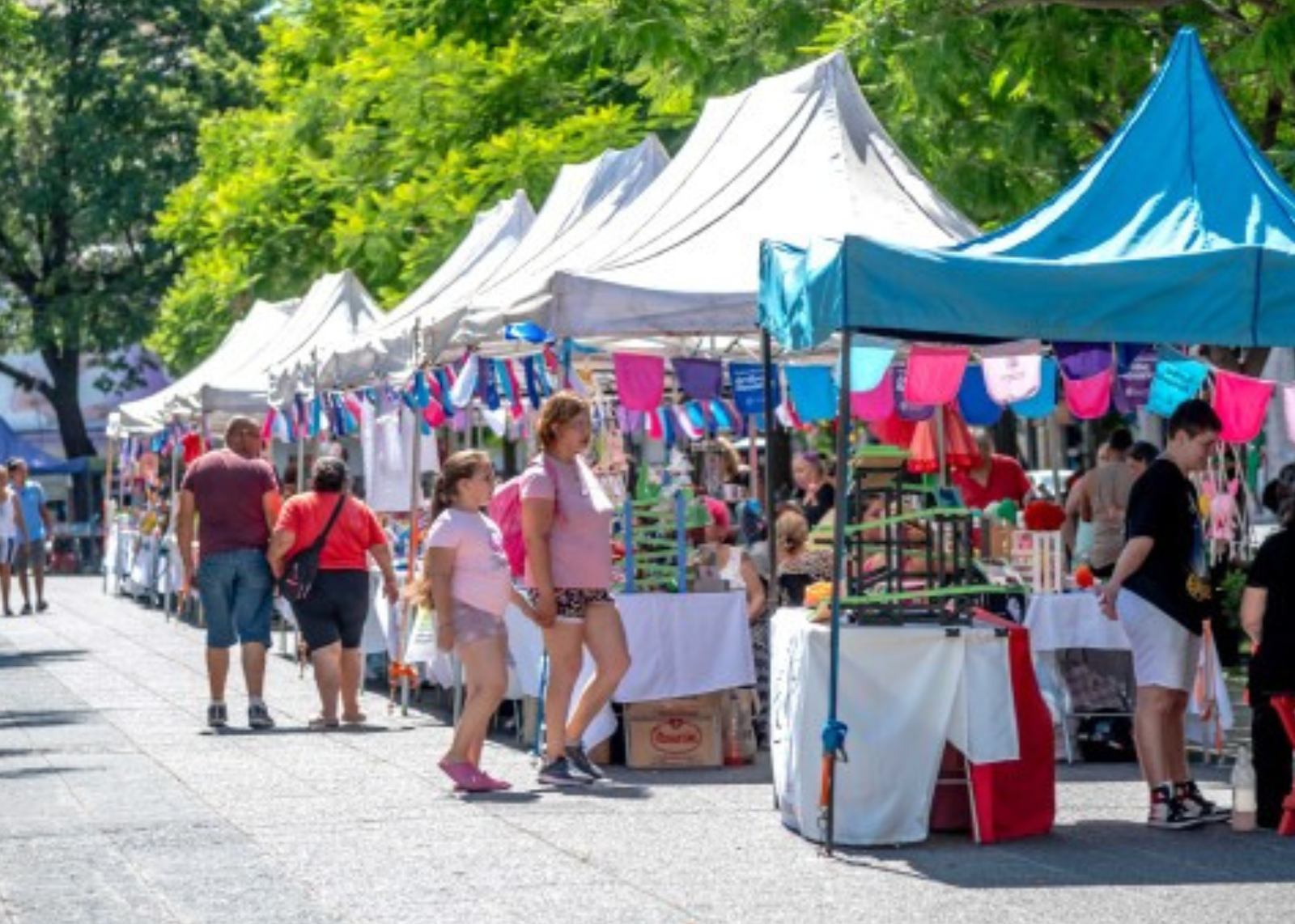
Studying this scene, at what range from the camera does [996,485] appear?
23297 millimetres

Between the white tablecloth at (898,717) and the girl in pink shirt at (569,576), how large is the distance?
2.53 metres

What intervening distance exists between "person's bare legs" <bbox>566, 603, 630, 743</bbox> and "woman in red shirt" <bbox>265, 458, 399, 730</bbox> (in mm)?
4024

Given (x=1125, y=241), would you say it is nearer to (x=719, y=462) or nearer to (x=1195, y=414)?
(x=1195, y=414)

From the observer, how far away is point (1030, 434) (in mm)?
59125

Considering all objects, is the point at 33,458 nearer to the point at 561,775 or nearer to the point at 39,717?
the point at 39,717

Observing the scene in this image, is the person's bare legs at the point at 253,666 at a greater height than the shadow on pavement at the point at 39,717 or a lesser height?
greater

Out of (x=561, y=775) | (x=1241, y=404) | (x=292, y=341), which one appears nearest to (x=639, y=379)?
(x=1241, y=404)

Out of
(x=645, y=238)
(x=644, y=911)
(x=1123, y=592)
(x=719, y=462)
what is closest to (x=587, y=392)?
(x=719, y=462)

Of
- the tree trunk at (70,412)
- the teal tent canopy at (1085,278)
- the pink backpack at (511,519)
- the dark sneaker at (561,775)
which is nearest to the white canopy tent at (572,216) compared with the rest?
the pink backpack at (511,519)

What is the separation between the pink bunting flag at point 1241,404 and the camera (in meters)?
20.1

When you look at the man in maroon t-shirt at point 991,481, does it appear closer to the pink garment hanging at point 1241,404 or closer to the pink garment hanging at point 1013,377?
the pink garment hanging at point 1013,377

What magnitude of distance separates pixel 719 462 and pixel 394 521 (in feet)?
9.52

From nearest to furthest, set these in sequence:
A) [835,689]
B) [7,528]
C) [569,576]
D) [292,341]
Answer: [835,689] < [569,576] < [292,341] < [7,528]

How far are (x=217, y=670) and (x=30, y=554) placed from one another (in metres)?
21.7
